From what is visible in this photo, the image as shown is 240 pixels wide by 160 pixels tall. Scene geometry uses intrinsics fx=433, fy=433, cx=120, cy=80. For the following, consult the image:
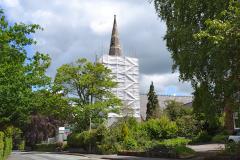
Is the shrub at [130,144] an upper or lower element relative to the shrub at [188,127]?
lower

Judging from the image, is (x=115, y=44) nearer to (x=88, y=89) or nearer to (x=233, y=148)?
(x=88, y=89)

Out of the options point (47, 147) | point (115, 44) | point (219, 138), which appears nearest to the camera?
point (219, 138)

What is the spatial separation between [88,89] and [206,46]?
32.2 meters

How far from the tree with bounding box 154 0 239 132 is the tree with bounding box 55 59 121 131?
2690 cm

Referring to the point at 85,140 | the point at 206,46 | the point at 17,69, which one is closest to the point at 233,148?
the point at 206,46

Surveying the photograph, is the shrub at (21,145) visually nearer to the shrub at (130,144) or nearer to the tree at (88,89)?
the tree at (88,89)

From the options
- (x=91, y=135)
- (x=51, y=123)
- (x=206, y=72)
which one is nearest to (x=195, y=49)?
(x=206, y=72)

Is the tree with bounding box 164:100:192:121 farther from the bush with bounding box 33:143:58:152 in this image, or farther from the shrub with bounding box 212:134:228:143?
the bush with bounding box 33:143:58:152

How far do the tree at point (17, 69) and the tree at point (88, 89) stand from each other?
98.1 ft

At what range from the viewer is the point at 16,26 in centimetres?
1917

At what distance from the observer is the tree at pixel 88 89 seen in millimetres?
54125

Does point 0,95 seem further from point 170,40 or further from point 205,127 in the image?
point 205,127

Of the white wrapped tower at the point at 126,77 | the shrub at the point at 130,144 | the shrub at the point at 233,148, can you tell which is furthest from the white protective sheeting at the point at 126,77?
the shrub at the point at 233,148

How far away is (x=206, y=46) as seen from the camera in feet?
78.1
